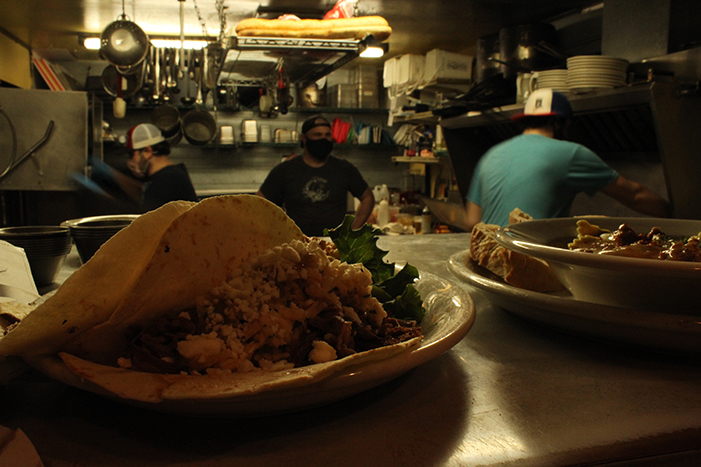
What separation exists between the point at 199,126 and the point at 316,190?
3552mm

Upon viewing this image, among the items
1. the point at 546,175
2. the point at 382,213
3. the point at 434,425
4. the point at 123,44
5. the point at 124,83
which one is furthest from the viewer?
the point at 382,213

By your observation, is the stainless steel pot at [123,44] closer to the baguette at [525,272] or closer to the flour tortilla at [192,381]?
the baguette at [525,272]

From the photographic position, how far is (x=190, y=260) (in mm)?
699

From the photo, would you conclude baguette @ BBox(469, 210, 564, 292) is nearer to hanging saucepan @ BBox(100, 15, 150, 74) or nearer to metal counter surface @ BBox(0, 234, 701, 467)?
metal counter surface @ BBox(0, 234, 701, 467)

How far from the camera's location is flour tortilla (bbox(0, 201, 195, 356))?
581mm

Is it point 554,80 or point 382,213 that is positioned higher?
point 554,80

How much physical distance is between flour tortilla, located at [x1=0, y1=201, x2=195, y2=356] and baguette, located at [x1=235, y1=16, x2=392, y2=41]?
2985 mm

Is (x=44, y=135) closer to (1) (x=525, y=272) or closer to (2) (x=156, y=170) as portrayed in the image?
(2) (x=156, y=170)

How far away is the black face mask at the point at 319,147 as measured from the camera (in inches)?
161

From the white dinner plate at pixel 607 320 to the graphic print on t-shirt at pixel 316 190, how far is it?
328 centimetres

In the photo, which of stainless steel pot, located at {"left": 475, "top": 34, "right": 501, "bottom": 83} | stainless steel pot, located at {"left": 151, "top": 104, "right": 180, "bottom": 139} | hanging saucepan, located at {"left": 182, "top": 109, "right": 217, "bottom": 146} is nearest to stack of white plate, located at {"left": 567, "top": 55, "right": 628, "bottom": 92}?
stainless steel pot, located at {"left": 475, "top": 34, "right": 501, "bottom": 83}

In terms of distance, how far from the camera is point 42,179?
4371mm

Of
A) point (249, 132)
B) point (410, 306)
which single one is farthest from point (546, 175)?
point (249, 132)

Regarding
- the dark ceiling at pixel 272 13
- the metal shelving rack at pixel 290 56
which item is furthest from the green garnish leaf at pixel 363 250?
the dark ceiling at pixel 272 13
